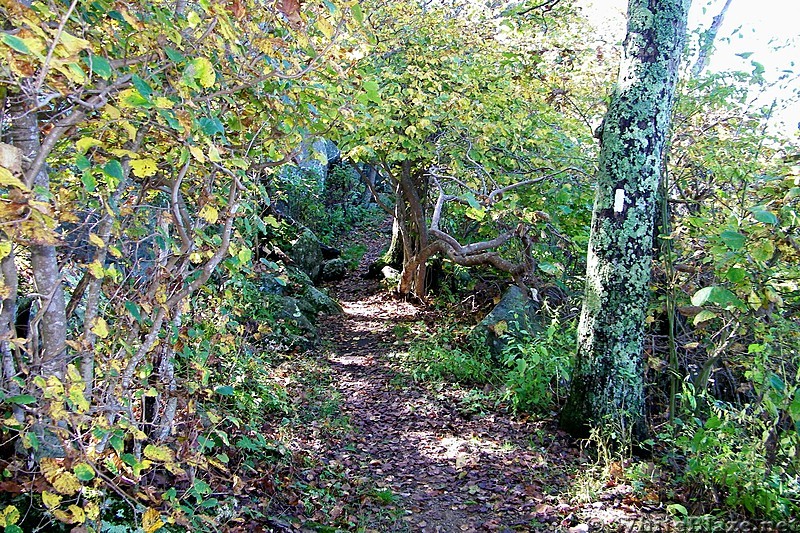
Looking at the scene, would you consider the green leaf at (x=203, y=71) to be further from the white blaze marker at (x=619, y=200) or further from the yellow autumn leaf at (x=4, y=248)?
the white blaze marker at (x=619, y=200)

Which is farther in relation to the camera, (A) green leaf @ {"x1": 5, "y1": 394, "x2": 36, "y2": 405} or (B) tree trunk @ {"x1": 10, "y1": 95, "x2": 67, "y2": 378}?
(B) tree trunk @ {"x1": 10, "y1": 95, "x2": 67, "y2": 378}

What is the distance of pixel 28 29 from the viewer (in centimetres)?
171

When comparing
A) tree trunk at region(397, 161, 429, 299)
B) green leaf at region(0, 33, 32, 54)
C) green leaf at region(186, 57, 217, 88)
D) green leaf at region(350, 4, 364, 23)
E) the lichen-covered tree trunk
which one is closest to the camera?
green leaf at region(0, 33, 32, 54)

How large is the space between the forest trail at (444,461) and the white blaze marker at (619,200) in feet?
7.43

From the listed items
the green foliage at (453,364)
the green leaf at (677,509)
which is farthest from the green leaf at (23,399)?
the green foliage at (453,364)

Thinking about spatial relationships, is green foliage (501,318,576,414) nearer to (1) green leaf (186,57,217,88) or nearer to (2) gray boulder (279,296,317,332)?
(2) gray boulder (279,296,317,332)

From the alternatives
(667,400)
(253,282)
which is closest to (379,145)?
(253,282)

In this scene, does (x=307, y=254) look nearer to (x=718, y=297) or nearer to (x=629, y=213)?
(x=629, y=213)

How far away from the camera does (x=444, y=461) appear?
4.80 metres

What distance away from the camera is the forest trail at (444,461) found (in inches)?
151

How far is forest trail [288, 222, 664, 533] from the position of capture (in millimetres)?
3840

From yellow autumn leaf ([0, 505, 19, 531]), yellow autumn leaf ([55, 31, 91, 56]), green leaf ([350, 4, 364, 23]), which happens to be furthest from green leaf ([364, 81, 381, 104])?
yellow autumn leaf ([0, 505, 19, 531])

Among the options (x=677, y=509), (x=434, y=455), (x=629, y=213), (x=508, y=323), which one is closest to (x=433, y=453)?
(x=434, y=455)

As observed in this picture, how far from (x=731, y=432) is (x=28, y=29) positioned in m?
4.42
